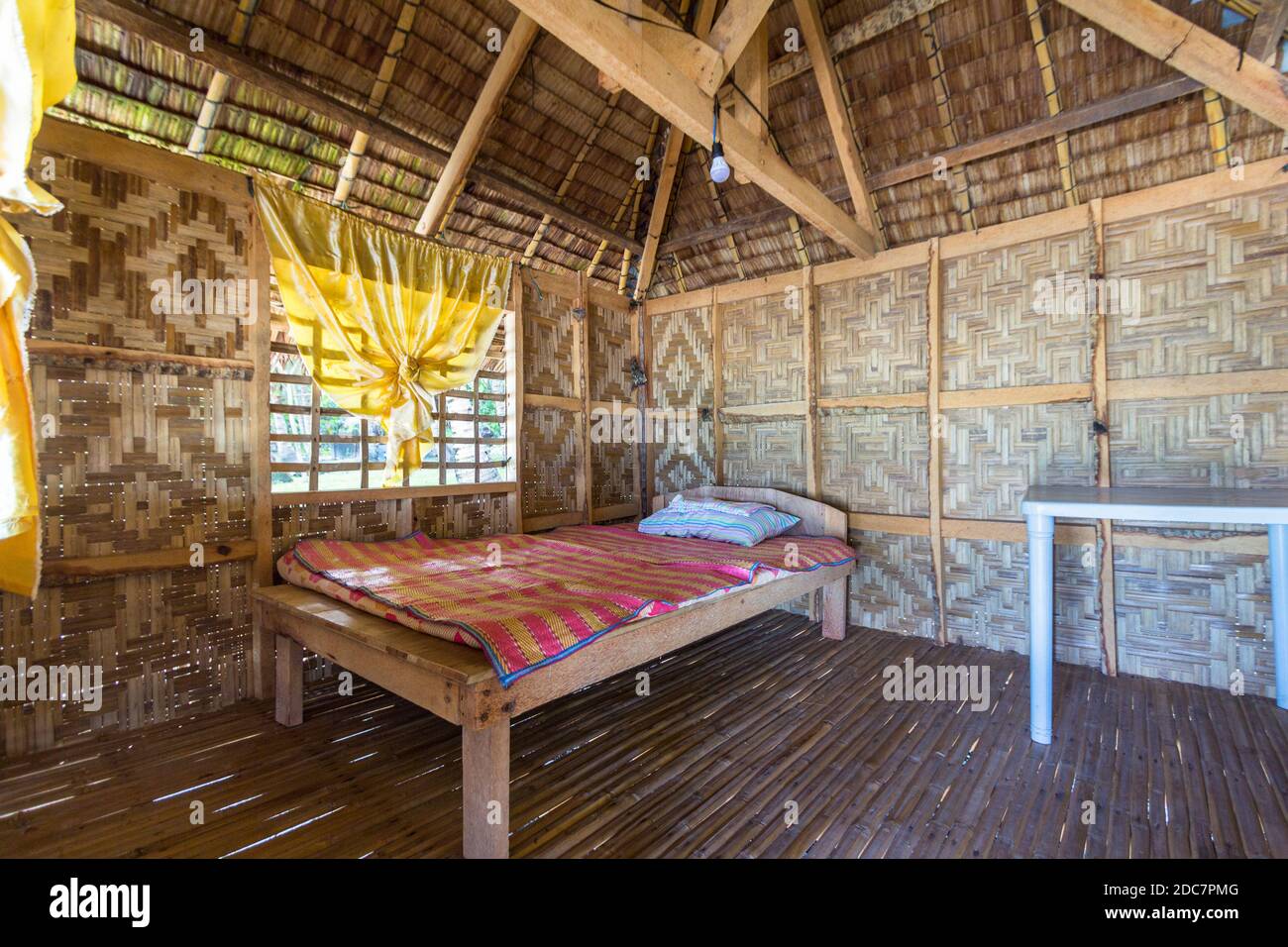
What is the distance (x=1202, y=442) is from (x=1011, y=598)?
1.20 m

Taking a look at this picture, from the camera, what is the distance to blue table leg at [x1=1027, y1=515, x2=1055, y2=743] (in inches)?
90.6

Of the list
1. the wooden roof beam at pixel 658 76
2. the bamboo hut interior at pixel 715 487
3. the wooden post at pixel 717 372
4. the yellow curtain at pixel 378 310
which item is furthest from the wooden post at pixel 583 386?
the wooden roof beam at pixel 658 76

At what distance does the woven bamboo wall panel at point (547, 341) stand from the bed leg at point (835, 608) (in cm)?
232

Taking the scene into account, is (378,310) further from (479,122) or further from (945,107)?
(945,107)

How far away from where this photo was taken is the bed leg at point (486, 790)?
1581mm

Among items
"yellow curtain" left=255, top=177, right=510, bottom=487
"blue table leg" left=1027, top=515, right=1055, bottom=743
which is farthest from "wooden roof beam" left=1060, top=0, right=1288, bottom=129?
"yellow curtain" left=255, top=177, right=510, bottom=487

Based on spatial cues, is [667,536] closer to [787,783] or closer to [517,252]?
[787,783]

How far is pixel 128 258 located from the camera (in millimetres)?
2416

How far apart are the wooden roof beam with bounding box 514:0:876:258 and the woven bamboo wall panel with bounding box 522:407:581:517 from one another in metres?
2.12

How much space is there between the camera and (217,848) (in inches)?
65.8

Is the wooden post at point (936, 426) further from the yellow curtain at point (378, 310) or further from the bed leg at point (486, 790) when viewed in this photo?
the bed leg at point (486, 790)

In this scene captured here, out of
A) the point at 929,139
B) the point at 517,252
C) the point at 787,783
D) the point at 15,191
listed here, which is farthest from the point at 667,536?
the point at 15,191

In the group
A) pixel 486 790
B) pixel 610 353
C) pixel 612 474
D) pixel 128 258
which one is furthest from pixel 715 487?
pixel 128 258
